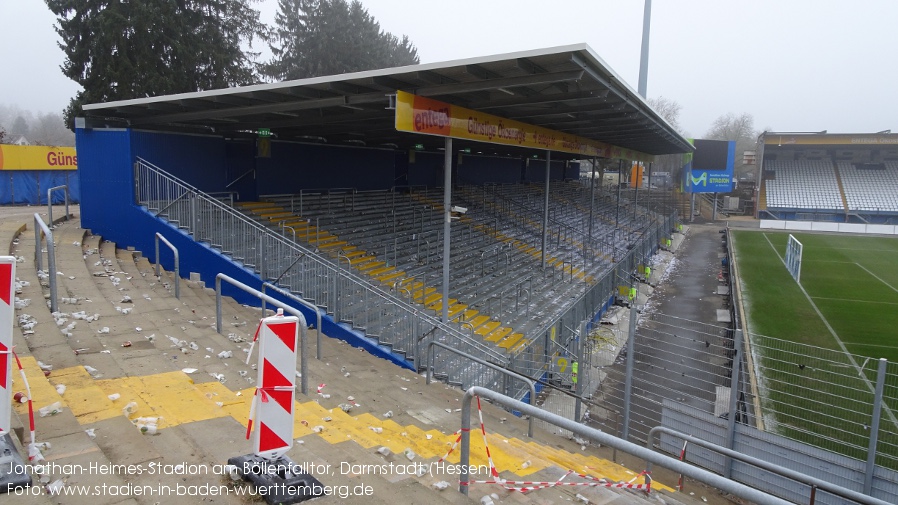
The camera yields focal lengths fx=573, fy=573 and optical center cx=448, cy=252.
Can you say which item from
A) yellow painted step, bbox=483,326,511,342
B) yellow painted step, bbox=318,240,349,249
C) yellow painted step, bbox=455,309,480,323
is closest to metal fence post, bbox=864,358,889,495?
yellow painted step, bbox=483,326,511,342

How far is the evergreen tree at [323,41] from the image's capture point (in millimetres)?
42625

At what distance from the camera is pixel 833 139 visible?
172 ft

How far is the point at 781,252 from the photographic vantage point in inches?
1282

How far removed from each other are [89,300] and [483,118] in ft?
25.2

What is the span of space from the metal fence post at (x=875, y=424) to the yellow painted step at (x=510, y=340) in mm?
7261

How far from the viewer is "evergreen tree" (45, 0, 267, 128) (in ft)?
65.8

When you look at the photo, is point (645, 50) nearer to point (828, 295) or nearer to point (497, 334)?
point (828, 295)

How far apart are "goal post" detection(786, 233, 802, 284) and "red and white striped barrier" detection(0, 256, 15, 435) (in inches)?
1023

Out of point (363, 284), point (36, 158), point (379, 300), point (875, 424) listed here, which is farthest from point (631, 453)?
point (36, 158)

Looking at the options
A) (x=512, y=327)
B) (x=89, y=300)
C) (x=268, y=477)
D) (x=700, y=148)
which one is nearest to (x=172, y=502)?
(x=268, y=477)

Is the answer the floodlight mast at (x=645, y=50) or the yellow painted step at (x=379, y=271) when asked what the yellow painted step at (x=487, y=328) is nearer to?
the yellow painted step at (x=379, y=271)

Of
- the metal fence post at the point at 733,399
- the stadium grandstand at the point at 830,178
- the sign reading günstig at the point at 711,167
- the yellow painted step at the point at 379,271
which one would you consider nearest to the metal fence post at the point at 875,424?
the metal fence post at the point at 733,399

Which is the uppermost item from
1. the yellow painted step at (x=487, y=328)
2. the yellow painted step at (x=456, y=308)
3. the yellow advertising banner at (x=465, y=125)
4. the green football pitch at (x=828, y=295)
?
the yellow advertising banner at (x=465, y=125)

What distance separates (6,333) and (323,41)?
43.2m
